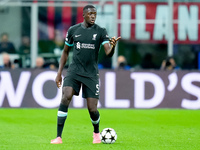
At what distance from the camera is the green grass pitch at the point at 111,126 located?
8.94 m

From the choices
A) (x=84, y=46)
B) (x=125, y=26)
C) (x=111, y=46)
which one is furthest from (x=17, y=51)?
(x=111, y=46)

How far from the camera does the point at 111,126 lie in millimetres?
12234

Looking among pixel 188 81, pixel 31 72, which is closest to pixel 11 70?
pixel 31 72

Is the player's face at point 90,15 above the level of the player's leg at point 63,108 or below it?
above

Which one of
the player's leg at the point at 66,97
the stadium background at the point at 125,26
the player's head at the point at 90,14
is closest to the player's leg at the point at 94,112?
the player's leg at the point at 66,97

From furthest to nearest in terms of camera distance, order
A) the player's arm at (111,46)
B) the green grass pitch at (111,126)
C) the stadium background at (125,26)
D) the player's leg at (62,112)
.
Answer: the stadium background at (125,26), the player's leg at (62,112), the green grass pitch at (111,126), the player's arm at (111,46)

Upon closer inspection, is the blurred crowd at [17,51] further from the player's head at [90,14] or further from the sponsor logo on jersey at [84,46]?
the player's head at [90,14]

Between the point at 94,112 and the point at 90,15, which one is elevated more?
the point at 90,15

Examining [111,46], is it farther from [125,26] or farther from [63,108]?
[125,26]

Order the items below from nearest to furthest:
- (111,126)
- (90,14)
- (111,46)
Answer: (111,46)
(90,14)
(111,126)

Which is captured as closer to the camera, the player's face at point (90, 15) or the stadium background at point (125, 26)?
the player's face at point (90, 15)

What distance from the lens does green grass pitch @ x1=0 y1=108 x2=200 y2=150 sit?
29.3ft

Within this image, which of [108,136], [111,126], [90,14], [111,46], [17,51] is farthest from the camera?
[17,51]

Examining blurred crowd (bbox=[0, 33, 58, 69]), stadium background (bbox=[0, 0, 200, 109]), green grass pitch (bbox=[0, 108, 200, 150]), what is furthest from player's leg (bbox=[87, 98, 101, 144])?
blurred crowd (bbox=[0, 33, 58, 69])
